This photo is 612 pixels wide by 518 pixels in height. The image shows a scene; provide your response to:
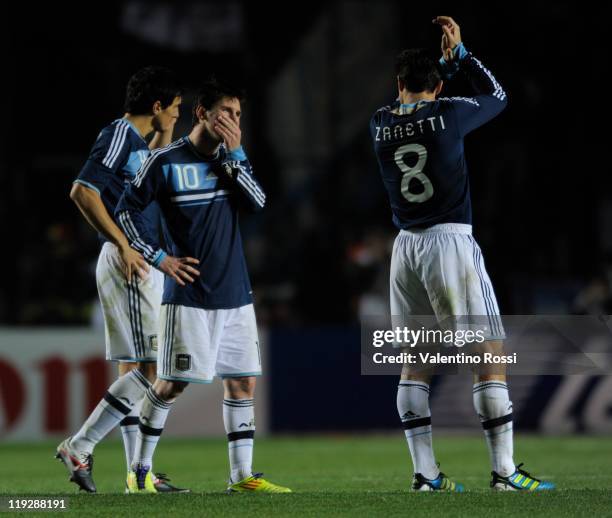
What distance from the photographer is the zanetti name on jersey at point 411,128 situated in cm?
652

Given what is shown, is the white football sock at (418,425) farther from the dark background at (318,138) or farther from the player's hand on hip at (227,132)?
the dark background at (318,138)

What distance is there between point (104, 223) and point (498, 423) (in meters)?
2.33

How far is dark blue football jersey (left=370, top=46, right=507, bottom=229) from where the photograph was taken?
21.4 ft

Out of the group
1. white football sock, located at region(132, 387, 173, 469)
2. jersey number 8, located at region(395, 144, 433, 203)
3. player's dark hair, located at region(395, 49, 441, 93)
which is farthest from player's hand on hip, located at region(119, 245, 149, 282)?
player's dark hair, located at region(395, 49, 441, 93)

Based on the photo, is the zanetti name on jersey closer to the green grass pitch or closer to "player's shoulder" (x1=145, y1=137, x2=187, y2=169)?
"player's shoulder" (x1=145, y1=137, x2=187, y2=169)

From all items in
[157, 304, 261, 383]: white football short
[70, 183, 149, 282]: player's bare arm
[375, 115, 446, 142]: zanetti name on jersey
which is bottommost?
[157, 304, 261, 383]: white football short

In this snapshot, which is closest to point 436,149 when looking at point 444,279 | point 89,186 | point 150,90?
point 444,279

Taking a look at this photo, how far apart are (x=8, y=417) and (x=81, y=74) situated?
7.86 m

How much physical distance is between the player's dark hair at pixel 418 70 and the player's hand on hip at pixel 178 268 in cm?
143

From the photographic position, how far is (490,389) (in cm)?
638

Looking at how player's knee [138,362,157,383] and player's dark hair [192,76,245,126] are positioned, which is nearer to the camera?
player's dark hair [192,76,245,126]

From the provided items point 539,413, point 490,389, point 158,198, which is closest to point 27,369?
point 539,413

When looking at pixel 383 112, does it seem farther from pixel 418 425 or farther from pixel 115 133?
pixel 418 425

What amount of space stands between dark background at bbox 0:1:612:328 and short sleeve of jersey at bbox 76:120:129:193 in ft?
25.1
